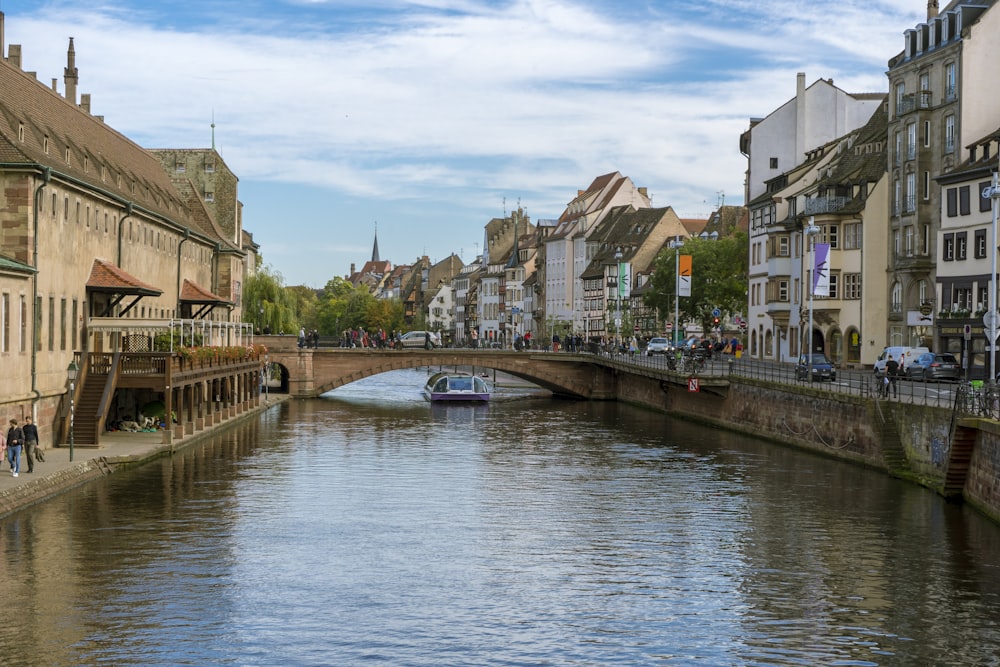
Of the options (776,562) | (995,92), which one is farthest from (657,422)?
(776,562)

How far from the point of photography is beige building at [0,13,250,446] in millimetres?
45938

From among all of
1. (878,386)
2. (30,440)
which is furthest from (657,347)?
(30,440)

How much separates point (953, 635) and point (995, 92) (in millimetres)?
49835

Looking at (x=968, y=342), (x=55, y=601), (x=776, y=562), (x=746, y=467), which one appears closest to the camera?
(x=55, y=601)

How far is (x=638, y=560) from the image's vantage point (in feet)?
104

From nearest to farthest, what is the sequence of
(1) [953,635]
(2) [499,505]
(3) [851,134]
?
1. (1) [953,635]
2. (2) [499,505]
3. (3) [851,134]

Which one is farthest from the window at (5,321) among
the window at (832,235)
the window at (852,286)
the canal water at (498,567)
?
the window at (852,286)

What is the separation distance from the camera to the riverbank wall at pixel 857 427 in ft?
127

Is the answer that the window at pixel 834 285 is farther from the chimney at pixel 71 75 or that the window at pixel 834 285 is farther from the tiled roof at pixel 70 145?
the chimney at pixel 71 75

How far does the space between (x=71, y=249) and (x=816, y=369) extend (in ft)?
105

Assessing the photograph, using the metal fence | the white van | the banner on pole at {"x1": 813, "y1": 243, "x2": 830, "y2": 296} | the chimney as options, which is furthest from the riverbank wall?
the chimney

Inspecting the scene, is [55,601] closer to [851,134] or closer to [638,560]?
[638,560]

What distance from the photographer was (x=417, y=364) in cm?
9919

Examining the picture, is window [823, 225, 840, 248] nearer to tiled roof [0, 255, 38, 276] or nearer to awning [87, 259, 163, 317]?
awning [87, 259, 163, 317]
